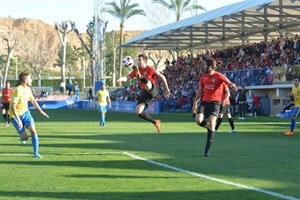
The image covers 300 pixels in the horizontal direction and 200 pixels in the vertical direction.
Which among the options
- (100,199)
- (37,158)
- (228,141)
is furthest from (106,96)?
(100,199)

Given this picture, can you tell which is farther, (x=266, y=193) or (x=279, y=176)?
(x=279, y=176)

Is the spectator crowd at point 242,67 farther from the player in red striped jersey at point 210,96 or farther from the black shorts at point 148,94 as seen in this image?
the player in red striped jersey at point 210,96

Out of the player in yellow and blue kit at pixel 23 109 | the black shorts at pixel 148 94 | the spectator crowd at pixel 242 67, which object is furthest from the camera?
the spectator crowd at pixel 242 67

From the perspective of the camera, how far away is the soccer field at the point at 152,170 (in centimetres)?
991

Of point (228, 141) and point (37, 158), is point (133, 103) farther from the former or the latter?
point (37, 158)

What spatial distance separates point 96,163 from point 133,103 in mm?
39051

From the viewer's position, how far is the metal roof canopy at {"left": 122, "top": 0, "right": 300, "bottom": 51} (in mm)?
40531

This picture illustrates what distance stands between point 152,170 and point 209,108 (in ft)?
9.90

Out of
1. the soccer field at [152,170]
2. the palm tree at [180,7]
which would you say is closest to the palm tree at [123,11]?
the palm tree at [180,7]

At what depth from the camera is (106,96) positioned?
30.9 m

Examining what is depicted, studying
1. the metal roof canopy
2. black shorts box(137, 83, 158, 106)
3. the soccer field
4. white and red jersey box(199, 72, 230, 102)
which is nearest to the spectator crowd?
the metal roof canopy

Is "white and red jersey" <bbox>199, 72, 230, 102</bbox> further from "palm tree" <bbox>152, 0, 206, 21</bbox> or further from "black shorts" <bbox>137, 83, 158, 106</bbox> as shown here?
"palm tree" <bbox>152, 0, 206, 21</bbox>

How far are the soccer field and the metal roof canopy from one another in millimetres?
18341

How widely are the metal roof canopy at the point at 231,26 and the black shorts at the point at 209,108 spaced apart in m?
20.2
